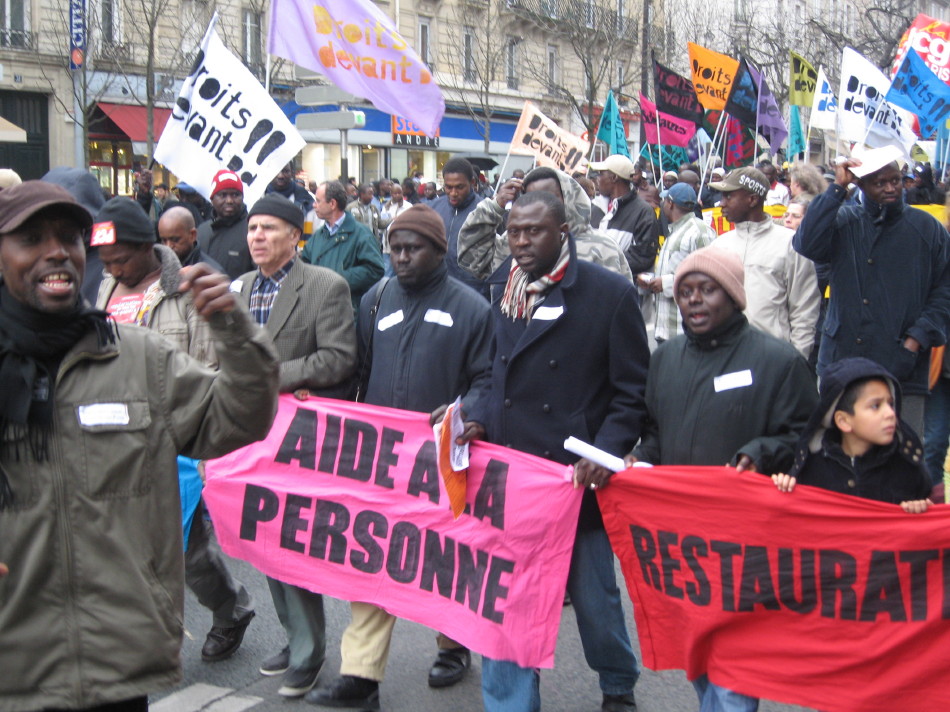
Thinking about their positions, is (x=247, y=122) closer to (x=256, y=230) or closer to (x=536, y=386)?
(x=256, y=230)

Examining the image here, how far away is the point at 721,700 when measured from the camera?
12.1ft

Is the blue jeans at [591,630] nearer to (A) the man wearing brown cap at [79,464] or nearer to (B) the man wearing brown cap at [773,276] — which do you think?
(A) the man wearing brown cap at [79,464]

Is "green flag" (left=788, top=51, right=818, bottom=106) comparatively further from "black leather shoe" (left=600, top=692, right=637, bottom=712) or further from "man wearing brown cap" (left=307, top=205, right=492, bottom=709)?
"black leather shoe" (left=600, top=692, right=637, bottom=712)

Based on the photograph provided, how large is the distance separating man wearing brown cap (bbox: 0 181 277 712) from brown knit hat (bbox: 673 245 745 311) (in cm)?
180

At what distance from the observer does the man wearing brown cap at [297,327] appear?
183 inches

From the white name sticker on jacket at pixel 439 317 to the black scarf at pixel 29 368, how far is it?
7.07ft

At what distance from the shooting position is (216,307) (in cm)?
238

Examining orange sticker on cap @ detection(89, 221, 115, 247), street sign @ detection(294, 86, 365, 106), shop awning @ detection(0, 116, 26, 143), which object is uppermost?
shop awning @ detection(0, 116, 26, 143)

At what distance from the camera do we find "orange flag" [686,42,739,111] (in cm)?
1692

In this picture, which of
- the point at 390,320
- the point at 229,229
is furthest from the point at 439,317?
the point at 229,229

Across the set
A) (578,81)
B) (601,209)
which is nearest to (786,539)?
(601,209)

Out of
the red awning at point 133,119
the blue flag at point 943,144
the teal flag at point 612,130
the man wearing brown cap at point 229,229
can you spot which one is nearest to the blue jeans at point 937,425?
the man wearing brown cap at point 229,229

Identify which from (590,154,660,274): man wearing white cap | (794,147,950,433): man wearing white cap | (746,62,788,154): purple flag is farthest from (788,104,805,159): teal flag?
(794,147,950,433): man wearing white cap

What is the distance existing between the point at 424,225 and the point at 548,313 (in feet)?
2.70
